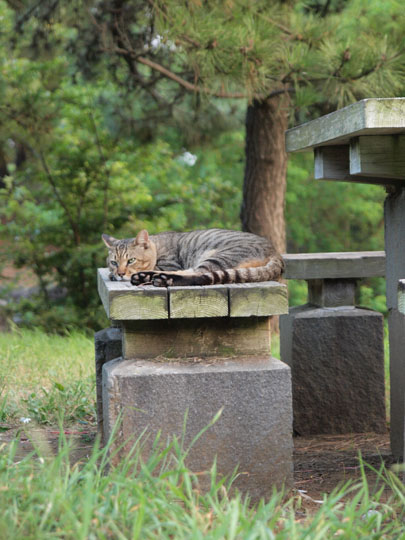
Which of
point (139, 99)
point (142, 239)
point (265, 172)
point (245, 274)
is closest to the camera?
point (245, 274)

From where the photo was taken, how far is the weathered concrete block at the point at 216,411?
2.79 meters

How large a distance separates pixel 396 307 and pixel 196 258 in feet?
3.81

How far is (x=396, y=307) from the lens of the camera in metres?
3.95

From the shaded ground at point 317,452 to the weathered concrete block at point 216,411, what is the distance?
1.00 ft

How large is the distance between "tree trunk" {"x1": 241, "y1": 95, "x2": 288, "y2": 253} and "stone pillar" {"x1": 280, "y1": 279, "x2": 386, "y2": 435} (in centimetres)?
336

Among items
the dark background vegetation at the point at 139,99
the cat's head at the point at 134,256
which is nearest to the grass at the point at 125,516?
the cat's head at the point at 134,256

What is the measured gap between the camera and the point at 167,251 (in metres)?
4.62

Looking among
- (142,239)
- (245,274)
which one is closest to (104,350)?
(245,274)

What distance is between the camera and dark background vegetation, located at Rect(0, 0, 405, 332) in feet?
18.0

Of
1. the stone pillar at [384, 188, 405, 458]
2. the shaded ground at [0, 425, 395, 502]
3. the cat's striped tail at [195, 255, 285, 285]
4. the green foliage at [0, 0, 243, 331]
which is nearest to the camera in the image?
the cat's striped tail at [195, 255, 285, 285]

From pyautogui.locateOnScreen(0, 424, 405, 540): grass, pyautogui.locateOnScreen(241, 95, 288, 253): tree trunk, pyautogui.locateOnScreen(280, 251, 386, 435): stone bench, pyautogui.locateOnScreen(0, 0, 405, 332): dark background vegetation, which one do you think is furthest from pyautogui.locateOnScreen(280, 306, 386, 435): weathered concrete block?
pyautogui.locateOnScreen(241, 95, 288, 253): tree trunk

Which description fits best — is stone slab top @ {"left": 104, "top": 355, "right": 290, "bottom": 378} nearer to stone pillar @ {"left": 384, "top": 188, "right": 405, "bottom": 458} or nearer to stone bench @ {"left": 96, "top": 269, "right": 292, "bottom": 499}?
stone bench @ {"left": 96, "top": 269, "right": 292, "bottom": 499}

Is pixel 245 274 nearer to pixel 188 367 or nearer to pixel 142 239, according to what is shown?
pixel 188 367

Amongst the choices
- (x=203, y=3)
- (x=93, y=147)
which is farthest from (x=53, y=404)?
(x=93, y=147)
